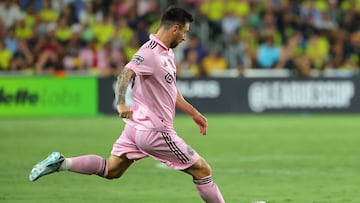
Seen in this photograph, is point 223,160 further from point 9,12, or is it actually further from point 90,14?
point 9,12

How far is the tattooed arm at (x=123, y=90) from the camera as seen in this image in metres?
7.75

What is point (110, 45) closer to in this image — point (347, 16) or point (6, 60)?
point (6, 60)

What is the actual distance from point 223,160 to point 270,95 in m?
9.69

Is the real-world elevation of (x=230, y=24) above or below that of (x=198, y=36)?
above

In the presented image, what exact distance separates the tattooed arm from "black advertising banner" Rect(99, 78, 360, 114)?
52.2 ft

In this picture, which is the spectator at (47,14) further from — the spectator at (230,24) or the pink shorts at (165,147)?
the pink shorts at (165,147)

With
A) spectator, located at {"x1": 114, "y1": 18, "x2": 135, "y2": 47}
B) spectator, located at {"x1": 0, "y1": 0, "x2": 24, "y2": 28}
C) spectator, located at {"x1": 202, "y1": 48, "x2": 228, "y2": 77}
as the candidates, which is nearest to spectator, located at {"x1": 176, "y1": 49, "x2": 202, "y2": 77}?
spectator, located at {"x1": 202, "y1": 48, "x2": 228, "y2": 77}

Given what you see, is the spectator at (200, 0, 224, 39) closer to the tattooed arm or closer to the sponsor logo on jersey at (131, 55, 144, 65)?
the sponsor logo on jersey at (131, 55, 144, 65)

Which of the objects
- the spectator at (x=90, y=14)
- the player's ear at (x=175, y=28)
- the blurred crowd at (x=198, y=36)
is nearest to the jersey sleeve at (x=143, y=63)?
the player's ear at (x=175, y=28)

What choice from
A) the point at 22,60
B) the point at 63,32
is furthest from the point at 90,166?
the point at 63,32

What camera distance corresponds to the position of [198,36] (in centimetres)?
2670

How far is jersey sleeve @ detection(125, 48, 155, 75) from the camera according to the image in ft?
26.7

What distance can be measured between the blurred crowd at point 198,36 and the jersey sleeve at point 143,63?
16.0 metres

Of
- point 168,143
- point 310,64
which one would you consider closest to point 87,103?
point 310,64
